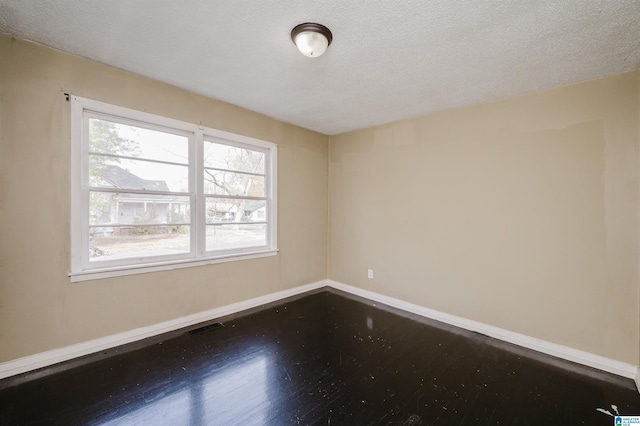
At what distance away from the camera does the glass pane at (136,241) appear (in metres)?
2.41

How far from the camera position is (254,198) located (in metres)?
3.56

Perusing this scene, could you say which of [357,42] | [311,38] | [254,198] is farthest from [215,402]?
[357,42]

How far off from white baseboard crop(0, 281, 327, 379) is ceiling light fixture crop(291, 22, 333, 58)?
285 cm

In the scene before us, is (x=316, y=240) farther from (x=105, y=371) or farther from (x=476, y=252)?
(x=105, y=371)

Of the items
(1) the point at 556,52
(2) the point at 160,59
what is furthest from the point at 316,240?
(1) the point at 556,52

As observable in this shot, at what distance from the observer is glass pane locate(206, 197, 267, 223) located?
Result: 3.18m

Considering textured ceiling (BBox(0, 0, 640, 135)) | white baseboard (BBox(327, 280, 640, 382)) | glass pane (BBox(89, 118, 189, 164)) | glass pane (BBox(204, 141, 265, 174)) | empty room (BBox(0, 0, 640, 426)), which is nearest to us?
textured ceiling (BBox(0, 0, 640, 135))

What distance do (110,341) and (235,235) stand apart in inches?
61.9

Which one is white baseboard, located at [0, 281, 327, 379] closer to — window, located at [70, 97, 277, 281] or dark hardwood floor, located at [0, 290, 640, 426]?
dark hardwood floor, located at [0, 290, 640, 426]

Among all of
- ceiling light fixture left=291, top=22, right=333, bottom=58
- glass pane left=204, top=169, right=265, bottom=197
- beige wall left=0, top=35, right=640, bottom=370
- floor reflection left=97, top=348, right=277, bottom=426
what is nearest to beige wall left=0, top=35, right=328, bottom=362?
beige wall left=0, top=35, right=640, bottom=370

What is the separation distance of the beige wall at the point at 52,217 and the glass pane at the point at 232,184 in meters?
0.62

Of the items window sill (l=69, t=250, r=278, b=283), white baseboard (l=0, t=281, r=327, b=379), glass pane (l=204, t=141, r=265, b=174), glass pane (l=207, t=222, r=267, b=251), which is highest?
glass pane (l=204, t=141, r=265, b=174)

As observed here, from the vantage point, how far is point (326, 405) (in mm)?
1758

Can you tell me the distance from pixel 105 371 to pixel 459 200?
146 inches
